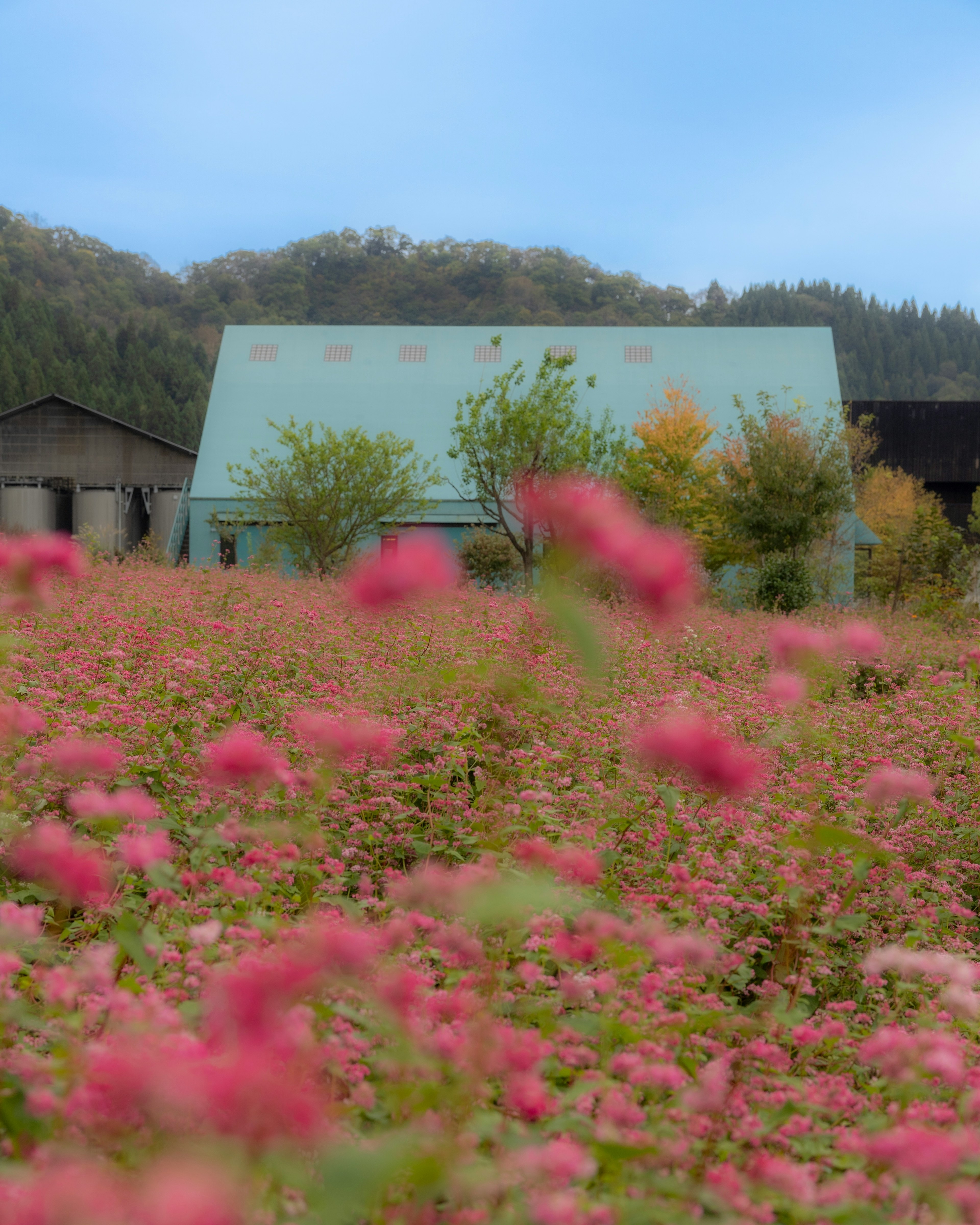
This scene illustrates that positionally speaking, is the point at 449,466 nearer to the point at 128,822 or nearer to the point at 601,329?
the point at 601,329

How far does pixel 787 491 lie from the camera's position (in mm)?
19422

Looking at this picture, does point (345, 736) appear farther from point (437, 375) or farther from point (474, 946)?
point (437, 375)

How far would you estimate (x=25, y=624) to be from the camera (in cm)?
594

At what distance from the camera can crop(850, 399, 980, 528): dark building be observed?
39.7 metres

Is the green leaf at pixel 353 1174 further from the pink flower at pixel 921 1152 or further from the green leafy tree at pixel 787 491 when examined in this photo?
the green leafy tree at pixel 787 491

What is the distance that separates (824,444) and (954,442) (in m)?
23.4

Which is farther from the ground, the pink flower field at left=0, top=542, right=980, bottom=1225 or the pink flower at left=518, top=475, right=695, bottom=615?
the pink flower at left=518, top=475, right=695, bottom=615

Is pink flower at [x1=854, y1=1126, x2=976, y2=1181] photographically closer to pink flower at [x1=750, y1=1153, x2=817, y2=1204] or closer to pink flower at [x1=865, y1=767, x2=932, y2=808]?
pink flower at [x1=750, y1=1153, x2=817, y2=1204]

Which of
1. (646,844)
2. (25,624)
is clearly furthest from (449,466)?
(646,844)

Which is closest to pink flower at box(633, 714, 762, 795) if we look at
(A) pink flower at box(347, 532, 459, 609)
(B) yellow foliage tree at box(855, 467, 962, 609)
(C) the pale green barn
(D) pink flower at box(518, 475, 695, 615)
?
(D) pink flower at box(518, 475, 695, 615)

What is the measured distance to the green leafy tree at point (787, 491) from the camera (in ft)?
63.4

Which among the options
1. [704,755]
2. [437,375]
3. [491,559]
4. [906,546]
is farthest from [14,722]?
[437,375]

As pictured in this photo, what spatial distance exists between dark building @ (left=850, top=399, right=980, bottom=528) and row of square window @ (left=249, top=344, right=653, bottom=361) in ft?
51.6

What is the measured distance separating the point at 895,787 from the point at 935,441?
42.4 metres
